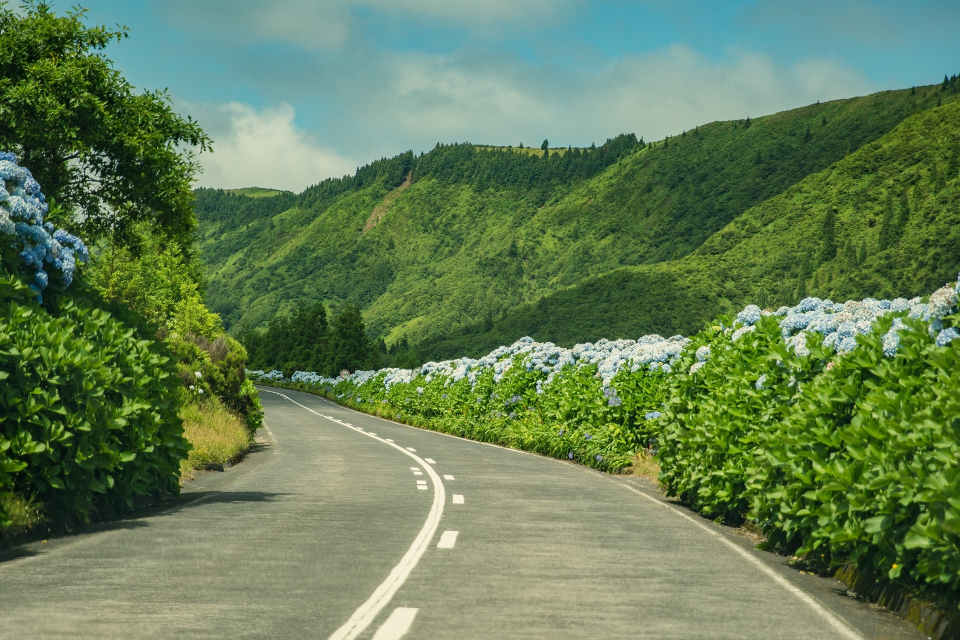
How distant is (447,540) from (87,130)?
8786 millimetres

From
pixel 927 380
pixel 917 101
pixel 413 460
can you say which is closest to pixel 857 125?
pixel 917 101

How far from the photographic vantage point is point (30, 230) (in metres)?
11.8

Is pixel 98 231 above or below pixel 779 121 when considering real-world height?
below

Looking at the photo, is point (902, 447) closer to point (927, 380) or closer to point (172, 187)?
point (927, 380)

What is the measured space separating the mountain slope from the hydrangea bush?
8077 cm

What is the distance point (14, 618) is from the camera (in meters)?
6.61

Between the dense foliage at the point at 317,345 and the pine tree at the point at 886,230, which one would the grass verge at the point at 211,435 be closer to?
the dense foliage at the point at 317,345

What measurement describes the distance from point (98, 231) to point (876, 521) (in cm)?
1365

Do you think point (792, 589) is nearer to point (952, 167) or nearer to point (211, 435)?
point (211, 435)

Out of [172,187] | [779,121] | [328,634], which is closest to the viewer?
A: [328,634]

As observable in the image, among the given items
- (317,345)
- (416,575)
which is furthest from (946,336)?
(317,345)

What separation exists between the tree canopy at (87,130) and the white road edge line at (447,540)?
802 centimetres

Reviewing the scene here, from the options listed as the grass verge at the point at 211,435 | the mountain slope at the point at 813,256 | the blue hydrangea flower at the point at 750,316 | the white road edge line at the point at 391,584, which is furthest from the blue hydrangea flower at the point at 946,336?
the mountain slope at the point at 813,256

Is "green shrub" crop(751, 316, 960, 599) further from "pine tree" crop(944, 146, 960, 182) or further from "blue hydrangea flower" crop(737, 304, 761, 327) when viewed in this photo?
"pine tree" crop(944, 146, 960, 182)
